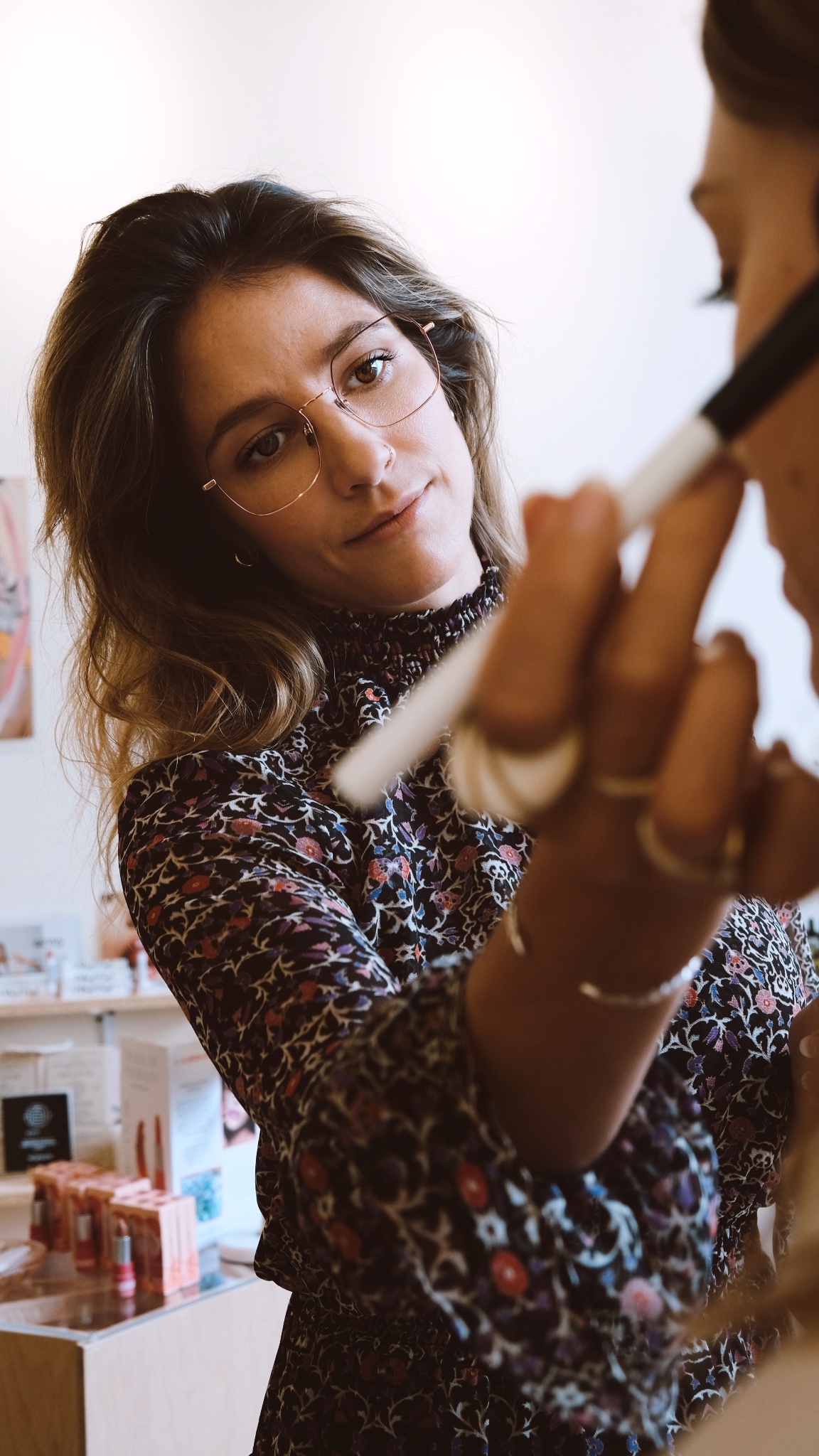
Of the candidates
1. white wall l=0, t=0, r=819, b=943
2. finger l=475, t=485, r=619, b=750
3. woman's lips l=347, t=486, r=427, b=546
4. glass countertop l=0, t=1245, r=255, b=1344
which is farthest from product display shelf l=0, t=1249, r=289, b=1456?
white wall l=0, t=0, r=819, b=943

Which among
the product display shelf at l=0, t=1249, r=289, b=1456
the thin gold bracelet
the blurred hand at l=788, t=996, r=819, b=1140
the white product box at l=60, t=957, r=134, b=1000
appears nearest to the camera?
the thin gold bracelet

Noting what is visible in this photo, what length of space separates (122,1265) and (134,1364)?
165 millimetres

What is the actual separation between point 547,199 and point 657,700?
2577 millimetres

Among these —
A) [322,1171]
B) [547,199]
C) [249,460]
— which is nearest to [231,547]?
[249,460]

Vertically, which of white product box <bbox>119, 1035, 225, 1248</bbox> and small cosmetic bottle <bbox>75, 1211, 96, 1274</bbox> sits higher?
white product box <bbox>119, 1035, 225, 1248</bbox>

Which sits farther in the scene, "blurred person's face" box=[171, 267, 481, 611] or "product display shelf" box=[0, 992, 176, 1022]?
"product display shelf" box=[0, 992, 176, 1022]

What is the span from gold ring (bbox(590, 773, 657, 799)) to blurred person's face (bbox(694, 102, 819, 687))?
93mm

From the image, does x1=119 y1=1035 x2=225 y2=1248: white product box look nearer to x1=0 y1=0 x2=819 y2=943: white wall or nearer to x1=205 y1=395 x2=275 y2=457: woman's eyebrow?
x1=205 y1=395 x2=275 y2=457: woman's eyebrow

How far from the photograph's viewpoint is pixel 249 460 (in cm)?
101

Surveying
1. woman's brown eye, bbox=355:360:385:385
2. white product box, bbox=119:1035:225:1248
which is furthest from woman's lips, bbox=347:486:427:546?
white product box, bbox=119:1035:225:1248

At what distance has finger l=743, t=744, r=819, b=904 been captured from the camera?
0.35 meters

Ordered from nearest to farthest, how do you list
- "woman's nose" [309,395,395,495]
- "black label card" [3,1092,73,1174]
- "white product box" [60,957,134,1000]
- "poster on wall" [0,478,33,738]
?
"woman's nose" [309,395,395,495] < "black label card" [3,1092,73,1174] < "white product box" [60,957,134,1000] < "poster on wall" [0,478,33,738]

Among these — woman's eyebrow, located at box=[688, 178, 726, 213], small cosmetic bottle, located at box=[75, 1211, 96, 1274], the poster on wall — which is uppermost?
woman's eyebrow, located at box=[688, 178, 726, 213]

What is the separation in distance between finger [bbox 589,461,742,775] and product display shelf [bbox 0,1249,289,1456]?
1.44 metres
